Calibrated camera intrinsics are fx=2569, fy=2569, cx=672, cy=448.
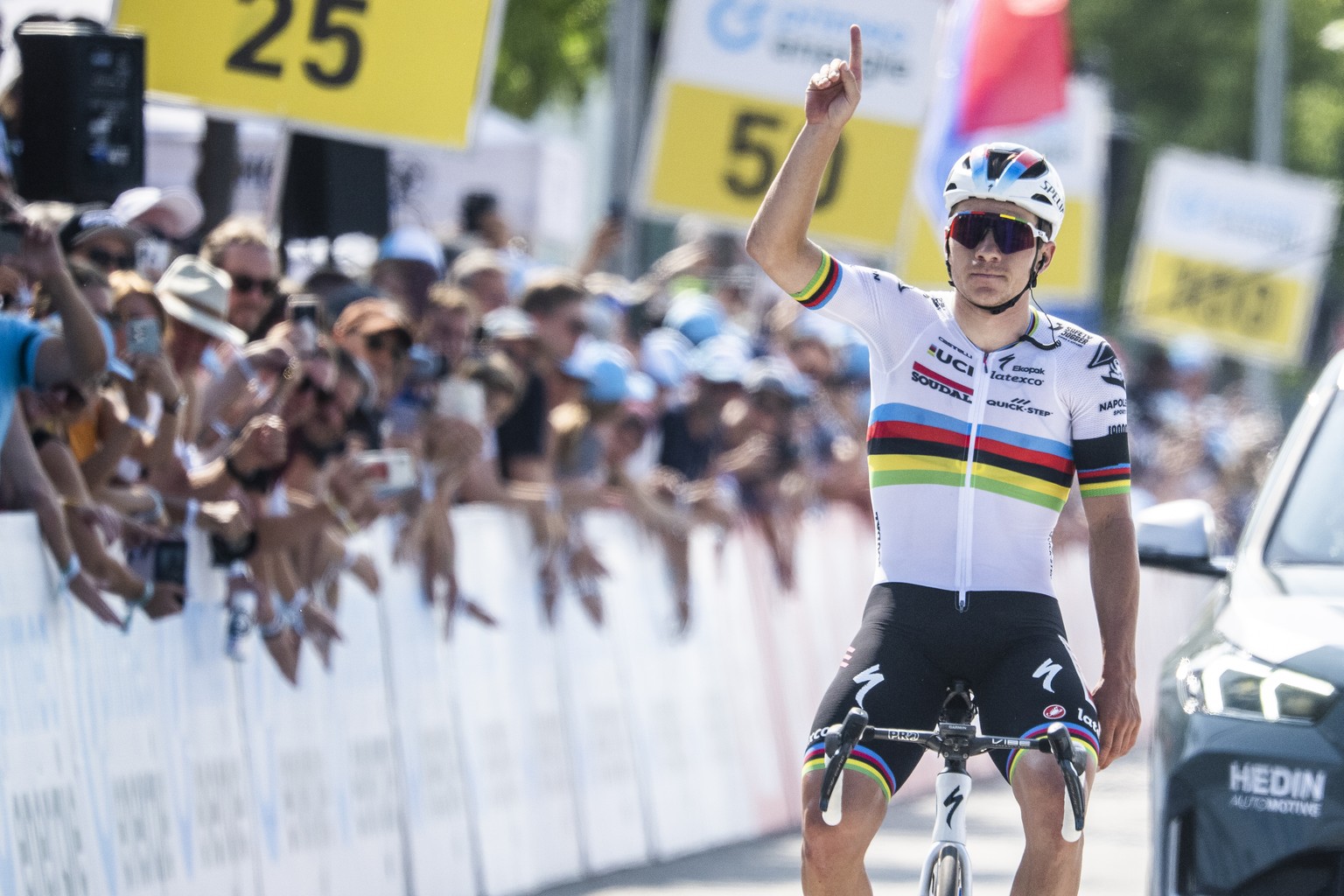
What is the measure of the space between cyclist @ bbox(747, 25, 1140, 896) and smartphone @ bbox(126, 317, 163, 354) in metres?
2.44

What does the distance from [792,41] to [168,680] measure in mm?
9177

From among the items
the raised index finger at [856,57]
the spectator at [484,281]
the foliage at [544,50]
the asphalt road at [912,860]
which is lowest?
the asphalt road at [912,860]

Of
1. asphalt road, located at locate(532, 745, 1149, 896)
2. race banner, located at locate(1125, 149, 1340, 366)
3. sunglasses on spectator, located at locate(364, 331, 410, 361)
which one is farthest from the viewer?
race banner, located at locate(1125, 149, 1340, 366)

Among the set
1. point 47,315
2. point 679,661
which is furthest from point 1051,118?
point 47,315

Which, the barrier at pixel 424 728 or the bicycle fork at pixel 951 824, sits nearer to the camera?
the bicycle fork at pixel 951 824

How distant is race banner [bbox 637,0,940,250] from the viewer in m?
15.9

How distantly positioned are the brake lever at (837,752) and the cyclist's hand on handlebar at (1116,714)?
752 mm

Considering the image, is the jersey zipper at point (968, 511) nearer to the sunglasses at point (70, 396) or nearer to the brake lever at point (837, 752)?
the brake lever at point (837, 752)

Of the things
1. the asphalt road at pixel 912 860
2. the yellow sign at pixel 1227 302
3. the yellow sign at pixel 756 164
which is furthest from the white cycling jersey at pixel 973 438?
the yellow sign at pixel 1227 302

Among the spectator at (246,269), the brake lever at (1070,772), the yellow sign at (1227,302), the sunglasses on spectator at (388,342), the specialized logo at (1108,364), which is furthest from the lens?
the yellow sign at (1227,302)

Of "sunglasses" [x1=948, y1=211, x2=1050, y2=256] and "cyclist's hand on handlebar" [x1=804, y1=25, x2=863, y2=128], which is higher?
"cyclist's hand on handlebar" [x1=804, y1=25, x2=863, y2=128]

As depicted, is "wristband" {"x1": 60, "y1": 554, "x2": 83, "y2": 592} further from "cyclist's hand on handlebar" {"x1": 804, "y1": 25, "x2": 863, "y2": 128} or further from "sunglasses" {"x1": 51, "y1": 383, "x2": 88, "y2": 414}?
"cyclist's hand on handlebar" {"x1": 804, "y1": 25, "x2": 863, "y2": 128}

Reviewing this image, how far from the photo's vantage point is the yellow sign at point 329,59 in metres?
10.9

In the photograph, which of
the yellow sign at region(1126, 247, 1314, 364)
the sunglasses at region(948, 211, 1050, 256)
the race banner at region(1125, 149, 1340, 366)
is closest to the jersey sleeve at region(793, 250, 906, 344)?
the sunglasses at region(948, 211, 1050, 256)
